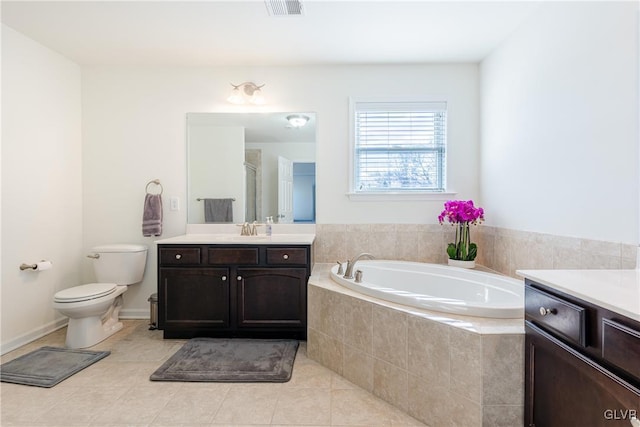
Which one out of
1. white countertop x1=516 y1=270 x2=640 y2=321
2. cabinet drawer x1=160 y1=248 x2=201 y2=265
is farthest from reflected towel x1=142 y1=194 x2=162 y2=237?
white countertop x1=516 y1=270 x2=640 y2=321

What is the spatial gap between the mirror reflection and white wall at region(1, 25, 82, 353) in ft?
3.39

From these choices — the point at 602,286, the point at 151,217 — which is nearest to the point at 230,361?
the point at 151,217

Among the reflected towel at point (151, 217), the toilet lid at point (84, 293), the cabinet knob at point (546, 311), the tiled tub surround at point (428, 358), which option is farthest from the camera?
the reflected towel at point (151, 217)

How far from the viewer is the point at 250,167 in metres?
3.03

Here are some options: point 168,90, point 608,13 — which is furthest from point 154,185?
point 608,13

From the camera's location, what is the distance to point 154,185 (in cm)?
304

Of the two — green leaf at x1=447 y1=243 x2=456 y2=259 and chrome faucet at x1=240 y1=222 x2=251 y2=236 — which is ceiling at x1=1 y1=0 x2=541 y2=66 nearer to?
chrome faucet at x1=240 y1=222 x2=251 y2=236

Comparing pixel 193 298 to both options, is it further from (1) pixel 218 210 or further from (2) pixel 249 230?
(1) pixel 218 210

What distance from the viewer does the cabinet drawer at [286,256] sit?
2.51m

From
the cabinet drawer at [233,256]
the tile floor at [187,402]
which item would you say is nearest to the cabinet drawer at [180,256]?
the cabinet drawer at [233,256]

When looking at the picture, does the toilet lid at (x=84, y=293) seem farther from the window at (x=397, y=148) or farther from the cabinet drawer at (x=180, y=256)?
the window at (x=397, y=148)

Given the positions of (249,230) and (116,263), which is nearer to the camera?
(116,263)

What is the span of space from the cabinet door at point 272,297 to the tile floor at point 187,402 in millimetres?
451

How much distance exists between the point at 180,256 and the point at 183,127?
126 cm
